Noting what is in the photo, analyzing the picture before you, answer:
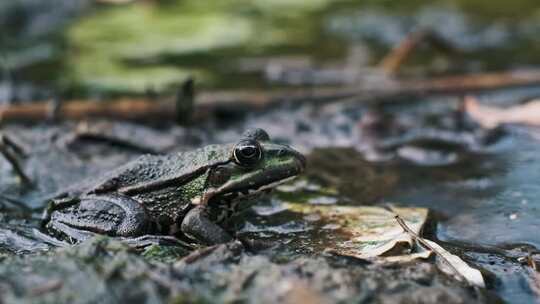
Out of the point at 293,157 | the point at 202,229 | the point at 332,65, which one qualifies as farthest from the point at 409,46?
the point at 202,229

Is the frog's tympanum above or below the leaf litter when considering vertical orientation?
above

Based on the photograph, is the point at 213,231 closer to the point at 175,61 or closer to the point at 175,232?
the point at 175,232

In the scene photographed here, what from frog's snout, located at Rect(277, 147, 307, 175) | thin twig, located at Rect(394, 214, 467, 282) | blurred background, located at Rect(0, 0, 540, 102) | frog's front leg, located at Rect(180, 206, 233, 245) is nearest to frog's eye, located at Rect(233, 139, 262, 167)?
frog's snout, located at Rect(277, 147, 307, 175)

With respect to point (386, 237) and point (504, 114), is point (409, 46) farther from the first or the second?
point (386, 237)

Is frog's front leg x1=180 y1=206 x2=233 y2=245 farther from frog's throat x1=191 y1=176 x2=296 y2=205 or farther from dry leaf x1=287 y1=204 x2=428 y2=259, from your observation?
dry leaf x1=287 y1=204 x2=428 y2=259

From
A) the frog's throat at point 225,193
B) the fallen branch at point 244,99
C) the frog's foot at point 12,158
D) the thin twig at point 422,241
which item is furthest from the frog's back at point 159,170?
the fallen branch at point 244,99

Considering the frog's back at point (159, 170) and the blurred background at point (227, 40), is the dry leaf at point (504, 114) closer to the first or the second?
the blurred background at point (227, 40)
